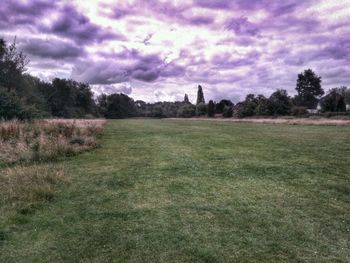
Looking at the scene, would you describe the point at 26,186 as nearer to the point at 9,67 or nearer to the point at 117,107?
the point at 9,67

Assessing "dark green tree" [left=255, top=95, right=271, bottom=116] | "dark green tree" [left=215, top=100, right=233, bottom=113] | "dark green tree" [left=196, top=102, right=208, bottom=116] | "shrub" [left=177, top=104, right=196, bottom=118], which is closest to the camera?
"dark green tree" [left=255, top=95, right=271, bottom=116]

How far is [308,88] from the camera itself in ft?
274

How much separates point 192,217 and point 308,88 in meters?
87.9

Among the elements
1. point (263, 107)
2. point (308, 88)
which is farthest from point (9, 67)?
point (308, 88)

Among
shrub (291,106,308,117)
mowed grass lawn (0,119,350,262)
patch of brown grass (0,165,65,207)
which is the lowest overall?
mowed grass lawn (0,119,350,262)

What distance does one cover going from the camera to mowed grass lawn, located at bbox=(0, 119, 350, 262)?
375cm

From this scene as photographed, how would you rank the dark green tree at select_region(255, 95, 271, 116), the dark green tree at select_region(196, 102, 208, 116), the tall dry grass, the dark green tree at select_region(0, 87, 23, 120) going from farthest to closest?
the dark green tree at select_region(196, 102, 208, 116), the dark green tree at select_region(255, 95, 271, 116), the dark green tree at select_region(0, 87, 23, 120), the tall dry grass

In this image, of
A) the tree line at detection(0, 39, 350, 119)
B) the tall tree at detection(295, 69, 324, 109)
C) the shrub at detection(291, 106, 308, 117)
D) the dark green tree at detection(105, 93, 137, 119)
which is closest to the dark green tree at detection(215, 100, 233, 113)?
the tree line at detection(0, 39, 350, 119)

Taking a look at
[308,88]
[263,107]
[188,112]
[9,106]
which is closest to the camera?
[9,106]

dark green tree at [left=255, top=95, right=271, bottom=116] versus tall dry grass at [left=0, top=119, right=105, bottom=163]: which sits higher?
dark green tree at [left=255, top=95, right=271, bottom=116]

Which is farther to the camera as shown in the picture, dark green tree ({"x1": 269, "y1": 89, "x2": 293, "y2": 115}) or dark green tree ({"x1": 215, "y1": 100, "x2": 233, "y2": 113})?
dark green tree ({"x1": 215, "y1": 100, "x2": 233, "y2": 113})

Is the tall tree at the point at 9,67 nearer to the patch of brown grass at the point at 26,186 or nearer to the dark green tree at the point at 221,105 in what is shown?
the patch of brown grass at the point at 26,186

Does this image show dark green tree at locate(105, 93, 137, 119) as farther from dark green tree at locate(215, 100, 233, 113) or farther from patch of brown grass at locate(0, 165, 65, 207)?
patch of brown grass at locate(0, 165, 65, 207)

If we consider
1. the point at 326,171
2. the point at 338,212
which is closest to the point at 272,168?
the point at 326,171
